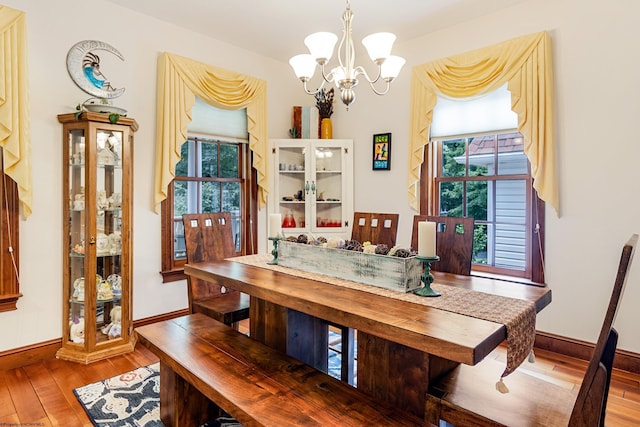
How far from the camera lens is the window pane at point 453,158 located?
3639 millimetres

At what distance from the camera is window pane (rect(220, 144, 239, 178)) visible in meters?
4.02

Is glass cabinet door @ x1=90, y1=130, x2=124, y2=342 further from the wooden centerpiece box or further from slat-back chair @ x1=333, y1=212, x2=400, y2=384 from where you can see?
slat-back chair @ x1=333, y1=212, x2=400, y2=384

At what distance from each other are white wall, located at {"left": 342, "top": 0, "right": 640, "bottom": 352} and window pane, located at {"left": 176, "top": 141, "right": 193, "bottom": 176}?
9.74ft

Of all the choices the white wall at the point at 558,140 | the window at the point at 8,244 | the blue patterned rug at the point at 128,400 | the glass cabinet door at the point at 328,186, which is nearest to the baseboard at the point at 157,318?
the white wall at the point at 558,140

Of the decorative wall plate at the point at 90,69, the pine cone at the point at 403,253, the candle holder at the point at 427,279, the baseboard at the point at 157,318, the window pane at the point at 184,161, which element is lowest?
the baseboard at the point at 157,318

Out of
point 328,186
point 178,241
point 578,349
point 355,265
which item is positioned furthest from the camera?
point 328,186

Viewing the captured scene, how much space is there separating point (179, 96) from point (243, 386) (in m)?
2.77

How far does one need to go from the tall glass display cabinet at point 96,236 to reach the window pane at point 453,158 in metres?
2.85

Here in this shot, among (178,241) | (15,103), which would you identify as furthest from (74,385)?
(15,103)

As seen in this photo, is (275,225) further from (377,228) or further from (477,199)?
(477,199)

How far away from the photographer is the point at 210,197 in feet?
12.9

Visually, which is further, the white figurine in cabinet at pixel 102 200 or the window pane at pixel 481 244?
the window pane at pixel 481 244

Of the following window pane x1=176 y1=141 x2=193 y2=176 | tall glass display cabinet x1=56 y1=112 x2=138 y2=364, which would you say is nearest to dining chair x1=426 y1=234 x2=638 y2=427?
tall glass display cabinet x1=56 y1=112 x2=138 y2=364

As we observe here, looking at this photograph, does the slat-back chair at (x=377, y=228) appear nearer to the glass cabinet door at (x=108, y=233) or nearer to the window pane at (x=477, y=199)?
the window pane at (x=477, y=199)
